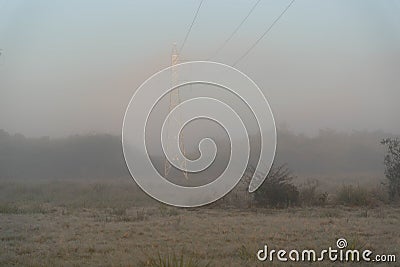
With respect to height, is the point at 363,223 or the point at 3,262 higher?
the point at 363,223

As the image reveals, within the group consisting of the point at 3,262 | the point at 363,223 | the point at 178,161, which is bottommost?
the point at 3,262

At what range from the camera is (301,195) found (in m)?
24.8

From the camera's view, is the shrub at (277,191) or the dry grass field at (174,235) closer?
the dry grass field at (174,235)

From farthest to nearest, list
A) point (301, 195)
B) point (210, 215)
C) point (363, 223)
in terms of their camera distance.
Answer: point (301, 195) → point (210, 215) → point (363, 223)

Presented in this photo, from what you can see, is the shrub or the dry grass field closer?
the dry grass field

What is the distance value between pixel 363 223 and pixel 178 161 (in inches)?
288

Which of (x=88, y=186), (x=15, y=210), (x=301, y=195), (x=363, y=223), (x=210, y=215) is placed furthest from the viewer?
(x=88, y=186)

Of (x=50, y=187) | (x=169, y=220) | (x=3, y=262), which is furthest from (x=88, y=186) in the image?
(x=3, y=262)

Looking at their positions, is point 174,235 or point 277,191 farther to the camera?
point 277,191

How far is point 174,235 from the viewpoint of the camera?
14.0m

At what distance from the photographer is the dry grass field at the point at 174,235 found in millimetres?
11031

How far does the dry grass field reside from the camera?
11.0 metres

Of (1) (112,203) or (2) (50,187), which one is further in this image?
(2) (50,187)

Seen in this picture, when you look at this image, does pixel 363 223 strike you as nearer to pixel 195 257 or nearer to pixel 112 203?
pixel 195 257
